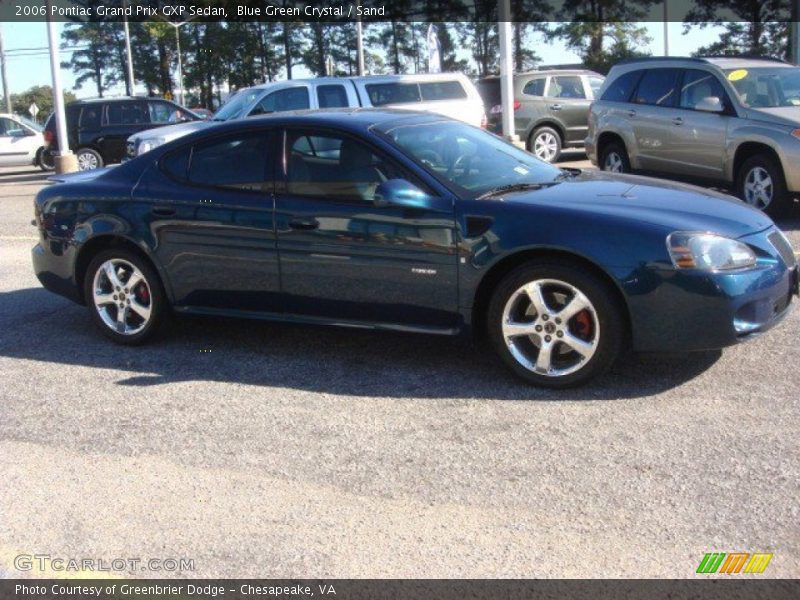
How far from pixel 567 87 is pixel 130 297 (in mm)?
14376

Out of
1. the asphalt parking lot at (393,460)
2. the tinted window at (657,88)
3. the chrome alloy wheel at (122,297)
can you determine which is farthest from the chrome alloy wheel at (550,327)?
the tinted window at (657,88)

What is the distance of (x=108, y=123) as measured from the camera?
21.8 m

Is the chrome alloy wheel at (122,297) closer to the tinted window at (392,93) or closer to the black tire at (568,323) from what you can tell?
the black tire at (568,323)

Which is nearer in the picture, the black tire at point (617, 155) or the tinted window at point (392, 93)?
the black tire at point (617, 155)

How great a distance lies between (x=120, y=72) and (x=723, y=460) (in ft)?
204

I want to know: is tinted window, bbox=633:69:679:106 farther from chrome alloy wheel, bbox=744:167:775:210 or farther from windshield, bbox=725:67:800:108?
chrome alloy wheel, bbox=744:167:775:210

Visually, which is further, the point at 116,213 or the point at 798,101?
the point at 798,101

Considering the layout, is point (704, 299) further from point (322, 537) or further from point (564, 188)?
point (322, 537)

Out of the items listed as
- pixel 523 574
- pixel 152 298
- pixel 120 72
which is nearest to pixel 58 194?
pixel 152 298

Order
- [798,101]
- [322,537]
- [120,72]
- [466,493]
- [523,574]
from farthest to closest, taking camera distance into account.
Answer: [120,72] → [798,101] → [466,493] → [322,537] → [523,574]

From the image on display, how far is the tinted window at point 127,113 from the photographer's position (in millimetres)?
21609

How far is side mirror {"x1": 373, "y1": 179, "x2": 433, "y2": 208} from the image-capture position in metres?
5.35

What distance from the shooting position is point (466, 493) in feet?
13.2

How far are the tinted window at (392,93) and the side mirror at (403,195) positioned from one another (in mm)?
11471
